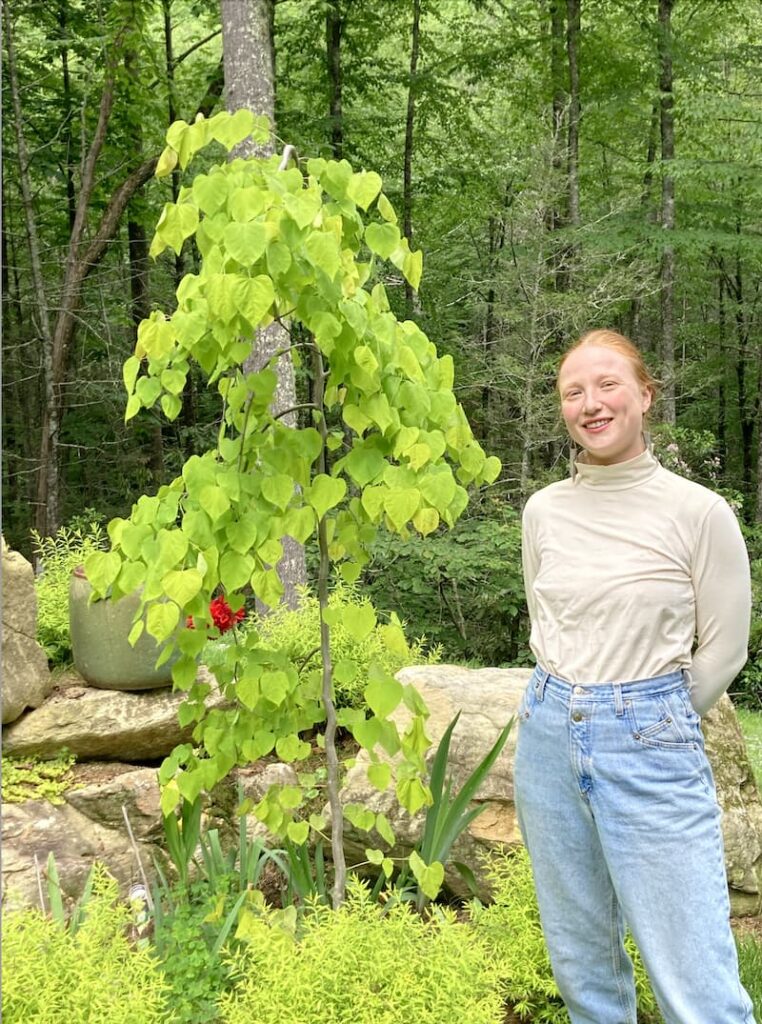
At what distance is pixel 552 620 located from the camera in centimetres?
170

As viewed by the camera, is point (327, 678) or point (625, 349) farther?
point (327, 678)

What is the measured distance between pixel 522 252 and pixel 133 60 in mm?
3678

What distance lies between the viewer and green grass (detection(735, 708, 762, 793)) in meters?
4.58

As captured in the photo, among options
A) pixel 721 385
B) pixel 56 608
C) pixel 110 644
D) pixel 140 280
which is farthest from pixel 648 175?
pixel 110 644

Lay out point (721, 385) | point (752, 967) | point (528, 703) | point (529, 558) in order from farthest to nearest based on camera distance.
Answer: point (721, 385)
point (752, 967)
point (529, 558)
point (528, 703)

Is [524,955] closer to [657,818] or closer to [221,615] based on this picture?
[657,818]

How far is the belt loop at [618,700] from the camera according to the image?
1.54m

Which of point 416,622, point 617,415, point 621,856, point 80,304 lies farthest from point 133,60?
point 621,856

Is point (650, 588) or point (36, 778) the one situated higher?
point (650, 588)

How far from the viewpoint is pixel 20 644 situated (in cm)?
325

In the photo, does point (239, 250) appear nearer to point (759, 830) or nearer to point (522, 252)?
point (759, 830)

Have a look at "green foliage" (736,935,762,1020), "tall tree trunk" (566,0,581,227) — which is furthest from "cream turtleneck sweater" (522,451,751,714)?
"tall tree trunk" (566,0,581,227)

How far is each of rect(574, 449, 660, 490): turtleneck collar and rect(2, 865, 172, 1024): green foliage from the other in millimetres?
1348

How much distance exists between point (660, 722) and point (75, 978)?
131 centimetres
